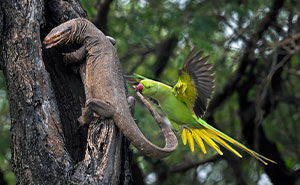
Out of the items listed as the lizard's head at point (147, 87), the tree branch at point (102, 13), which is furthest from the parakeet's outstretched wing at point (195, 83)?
the tree branch at point (102, 13)

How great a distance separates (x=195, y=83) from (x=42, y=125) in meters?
1.59

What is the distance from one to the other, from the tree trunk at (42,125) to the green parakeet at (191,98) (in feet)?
2.46

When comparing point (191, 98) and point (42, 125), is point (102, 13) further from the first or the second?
point (42, 125)

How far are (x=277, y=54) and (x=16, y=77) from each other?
5652 millimetres

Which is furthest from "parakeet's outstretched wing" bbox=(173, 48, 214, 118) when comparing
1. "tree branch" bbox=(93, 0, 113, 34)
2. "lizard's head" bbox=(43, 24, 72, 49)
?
"tree branch" bbox=(93, 0, 113, 34)

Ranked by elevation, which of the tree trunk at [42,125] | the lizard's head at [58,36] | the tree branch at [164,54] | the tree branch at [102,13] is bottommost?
the tree branch at [164,54]

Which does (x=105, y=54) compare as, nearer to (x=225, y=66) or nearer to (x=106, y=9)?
(x=106, y=9)

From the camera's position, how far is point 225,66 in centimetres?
952

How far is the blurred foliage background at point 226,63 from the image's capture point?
8547mm

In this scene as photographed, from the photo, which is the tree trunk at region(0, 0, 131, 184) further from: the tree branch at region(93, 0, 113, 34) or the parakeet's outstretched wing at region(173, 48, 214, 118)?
the tree branch at region(93, 0, 113, 34)

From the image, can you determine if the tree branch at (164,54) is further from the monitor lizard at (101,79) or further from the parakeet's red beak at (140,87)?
the parakeet's red beak at (140,87)

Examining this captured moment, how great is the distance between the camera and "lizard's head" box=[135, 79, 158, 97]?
4765mm

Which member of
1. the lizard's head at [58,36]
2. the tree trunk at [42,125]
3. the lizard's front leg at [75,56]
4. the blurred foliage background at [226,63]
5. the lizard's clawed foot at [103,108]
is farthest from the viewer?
the blurred foliage background at [226,63]

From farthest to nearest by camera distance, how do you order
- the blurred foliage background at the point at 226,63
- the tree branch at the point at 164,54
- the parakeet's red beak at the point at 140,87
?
the tree branch at the point at 164,54 → the blurred foliage background at the point at 226,63 → the parakeet's red beak at the point at 140,87
